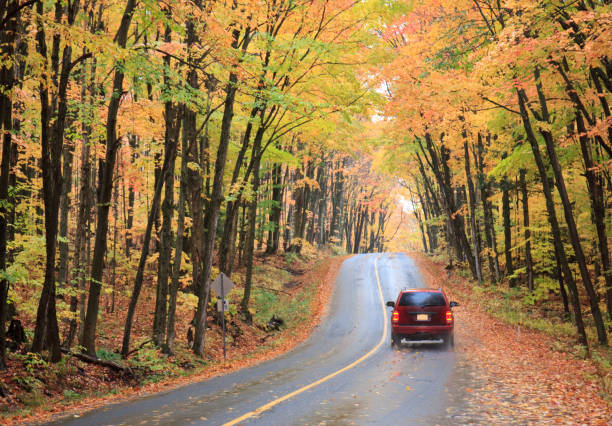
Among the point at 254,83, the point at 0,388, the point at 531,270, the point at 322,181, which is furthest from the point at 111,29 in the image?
the point at 322,181

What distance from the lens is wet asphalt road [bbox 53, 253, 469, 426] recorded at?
7.52 metres

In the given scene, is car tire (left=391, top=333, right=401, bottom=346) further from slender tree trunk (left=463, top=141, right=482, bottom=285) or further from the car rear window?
slender tree trunk (left=463, top=141, right=482, bottom=285)

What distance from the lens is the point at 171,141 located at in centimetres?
1425

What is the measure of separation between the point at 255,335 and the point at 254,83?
36.7ft

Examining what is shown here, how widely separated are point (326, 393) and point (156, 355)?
661 centimetres

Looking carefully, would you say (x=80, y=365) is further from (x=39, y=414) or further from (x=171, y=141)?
(x=171, y=141)

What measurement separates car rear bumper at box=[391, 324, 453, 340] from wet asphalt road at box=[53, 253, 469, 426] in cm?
48

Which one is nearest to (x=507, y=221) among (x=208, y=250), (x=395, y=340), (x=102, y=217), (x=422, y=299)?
A: (x=422, y=299)

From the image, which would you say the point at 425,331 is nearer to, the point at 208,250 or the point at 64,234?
the point at 208,250

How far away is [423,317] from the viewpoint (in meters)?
16.1

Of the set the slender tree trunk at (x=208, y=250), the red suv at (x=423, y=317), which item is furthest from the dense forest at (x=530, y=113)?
the slender tree trunk at (x=208, y=250)

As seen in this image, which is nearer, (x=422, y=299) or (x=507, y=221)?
(x=422, y=299)

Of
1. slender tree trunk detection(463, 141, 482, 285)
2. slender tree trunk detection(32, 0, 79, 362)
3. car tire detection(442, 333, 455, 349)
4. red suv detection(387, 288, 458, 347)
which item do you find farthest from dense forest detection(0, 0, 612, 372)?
red suv detection(387, 288, 458, 347)

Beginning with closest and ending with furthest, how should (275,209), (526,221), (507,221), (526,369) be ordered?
(526,369)
(526,221)
(507,221)
(275,209)
